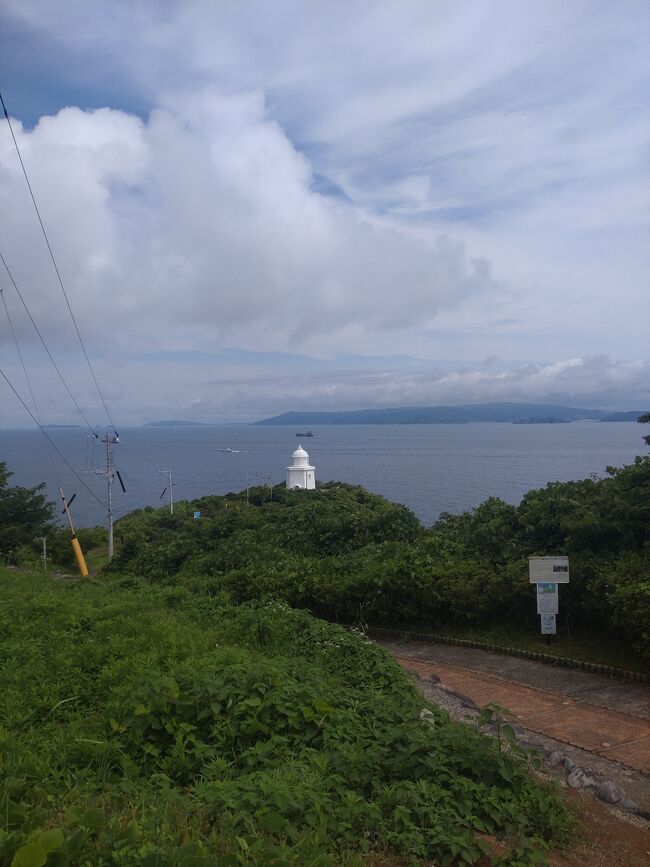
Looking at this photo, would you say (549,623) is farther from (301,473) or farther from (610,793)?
(301,473)

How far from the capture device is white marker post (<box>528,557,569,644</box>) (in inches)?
326

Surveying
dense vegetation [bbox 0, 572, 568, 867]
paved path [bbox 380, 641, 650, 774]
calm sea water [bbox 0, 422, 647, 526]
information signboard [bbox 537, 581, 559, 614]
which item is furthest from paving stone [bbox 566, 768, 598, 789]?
calm sea water [bbox 0, 422, 647, 526]

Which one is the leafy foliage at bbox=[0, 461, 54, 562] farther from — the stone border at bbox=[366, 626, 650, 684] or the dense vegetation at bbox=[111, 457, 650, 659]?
the stone border at bbox=[366, 626, 650, 684]

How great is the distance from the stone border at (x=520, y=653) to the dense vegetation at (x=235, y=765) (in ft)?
8.57

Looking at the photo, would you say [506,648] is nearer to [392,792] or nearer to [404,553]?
[404,553]

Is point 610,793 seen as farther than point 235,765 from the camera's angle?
Yes

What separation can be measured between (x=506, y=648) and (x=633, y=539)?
225 centimetres

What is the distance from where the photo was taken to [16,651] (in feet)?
20.5

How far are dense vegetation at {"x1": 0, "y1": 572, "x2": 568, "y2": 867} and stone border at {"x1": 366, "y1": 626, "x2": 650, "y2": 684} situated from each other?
2.61 metres

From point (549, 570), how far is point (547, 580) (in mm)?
123

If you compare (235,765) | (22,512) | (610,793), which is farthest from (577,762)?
(22,512)

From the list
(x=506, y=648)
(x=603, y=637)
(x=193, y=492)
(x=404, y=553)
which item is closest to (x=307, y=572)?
(x=404, y=553)

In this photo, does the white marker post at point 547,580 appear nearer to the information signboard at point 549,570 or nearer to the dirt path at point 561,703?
the information signboard at point 549,570

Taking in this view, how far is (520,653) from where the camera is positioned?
27.3 feet
